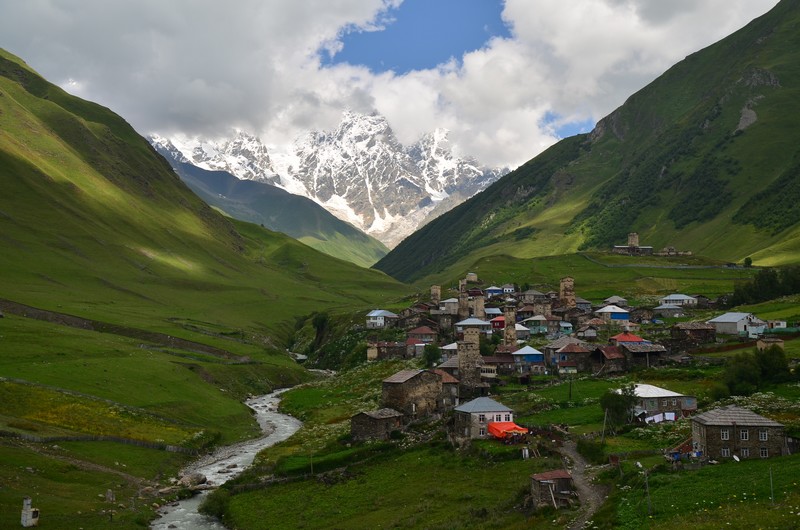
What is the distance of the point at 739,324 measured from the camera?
10662 cm

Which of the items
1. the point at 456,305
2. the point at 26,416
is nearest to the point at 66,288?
the point at 456,305

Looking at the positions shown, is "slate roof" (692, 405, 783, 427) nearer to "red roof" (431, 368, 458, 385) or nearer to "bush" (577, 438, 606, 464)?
"bush" (577, 438, 606, 464)

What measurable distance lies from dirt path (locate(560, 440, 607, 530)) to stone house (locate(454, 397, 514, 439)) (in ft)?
31.6

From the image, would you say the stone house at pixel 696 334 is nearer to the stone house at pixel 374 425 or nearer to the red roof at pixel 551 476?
the stone house at pixel 374 425

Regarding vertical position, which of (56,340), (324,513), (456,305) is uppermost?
(456,305)

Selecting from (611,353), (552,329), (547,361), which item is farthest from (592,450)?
(552,329)

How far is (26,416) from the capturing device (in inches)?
3095

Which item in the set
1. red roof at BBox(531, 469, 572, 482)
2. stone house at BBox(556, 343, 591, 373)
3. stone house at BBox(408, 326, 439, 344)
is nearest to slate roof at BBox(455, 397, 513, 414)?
red roof at BBox(531, 469, 572, 482)

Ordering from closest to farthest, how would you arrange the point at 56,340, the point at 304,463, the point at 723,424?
the point at 723,424 → the point at 304,463 → the point at 56,340

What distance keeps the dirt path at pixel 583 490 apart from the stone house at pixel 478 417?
9633 mm

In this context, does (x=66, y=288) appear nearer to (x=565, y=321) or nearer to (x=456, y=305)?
(x=456, y=305)

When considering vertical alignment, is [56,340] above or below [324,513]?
above

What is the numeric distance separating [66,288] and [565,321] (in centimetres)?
12156

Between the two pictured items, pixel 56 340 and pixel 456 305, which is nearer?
pixel 56 340
